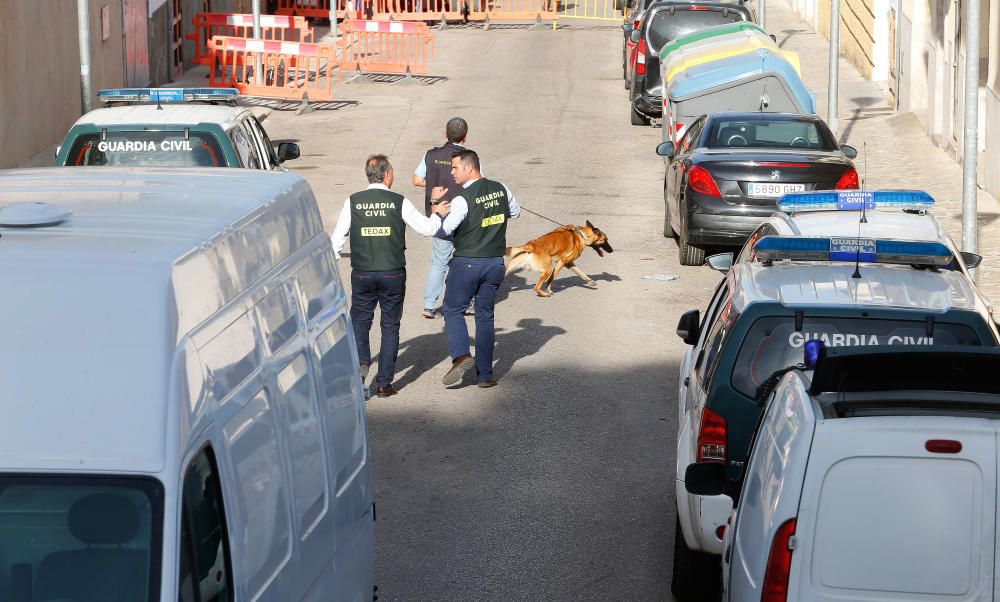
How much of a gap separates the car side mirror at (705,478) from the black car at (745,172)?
950 centimetres

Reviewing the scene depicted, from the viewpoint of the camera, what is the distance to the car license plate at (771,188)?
50.1 ft

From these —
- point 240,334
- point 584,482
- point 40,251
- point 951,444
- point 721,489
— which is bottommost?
point 584,482

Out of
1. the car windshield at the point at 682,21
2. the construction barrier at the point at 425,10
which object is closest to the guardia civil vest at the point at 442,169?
the car windshield at the point at 682,21

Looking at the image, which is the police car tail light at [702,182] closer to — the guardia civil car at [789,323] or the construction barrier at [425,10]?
the guardia civil car at [789,323]

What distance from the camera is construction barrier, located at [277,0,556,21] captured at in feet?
139

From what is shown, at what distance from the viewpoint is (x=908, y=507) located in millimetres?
4602

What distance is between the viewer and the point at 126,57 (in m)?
28.4

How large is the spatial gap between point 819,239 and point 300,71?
93.5 ft

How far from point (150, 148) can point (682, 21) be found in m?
15.7

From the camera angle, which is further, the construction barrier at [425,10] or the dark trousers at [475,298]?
the construction barrier at [425,10]

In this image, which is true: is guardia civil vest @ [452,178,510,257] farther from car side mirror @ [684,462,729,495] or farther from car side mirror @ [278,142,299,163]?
car side mirror @ [684,462,729,495]

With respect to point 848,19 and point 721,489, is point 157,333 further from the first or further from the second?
point 848,19

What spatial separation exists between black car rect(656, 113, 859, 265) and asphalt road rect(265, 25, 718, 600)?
0.69 m

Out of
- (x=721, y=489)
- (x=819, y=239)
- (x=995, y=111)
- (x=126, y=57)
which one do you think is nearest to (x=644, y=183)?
(x=995, y=111)
